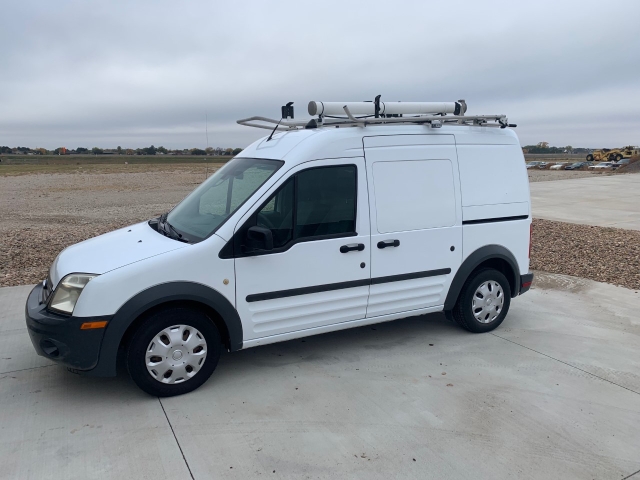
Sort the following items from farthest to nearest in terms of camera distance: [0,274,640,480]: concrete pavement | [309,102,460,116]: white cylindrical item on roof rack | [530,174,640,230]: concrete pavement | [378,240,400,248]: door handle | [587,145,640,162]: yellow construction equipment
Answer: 1. [587,145,640,162]: yellow construction equipment
2. [530,174,640,230]: concrete pavement
3. [309,102,460,116]: white cylindrical item on roof rack
4. [378,240,400,248]: door handle
5. [0,274,640,480]: concrete pavement

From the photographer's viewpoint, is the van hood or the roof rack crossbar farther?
the roof rack crossbar

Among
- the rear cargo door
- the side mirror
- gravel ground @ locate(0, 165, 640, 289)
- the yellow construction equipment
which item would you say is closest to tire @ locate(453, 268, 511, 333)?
the rear cargo door

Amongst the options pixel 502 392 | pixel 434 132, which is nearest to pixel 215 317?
pixel 502 392

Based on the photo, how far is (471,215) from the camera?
17.0 feet

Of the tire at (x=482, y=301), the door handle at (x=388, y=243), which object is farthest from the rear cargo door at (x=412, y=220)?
the tire at (x=482, y=301)

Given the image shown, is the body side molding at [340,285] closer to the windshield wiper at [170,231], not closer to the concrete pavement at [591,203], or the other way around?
the windshield wiper at [170,231]

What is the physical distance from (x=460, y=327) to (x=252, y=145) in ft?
9.52

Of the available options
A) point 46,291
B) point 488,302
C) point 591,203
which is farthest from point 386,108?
point 591,203

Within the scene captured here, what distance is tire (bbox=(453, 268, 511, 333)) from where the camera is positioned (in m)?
5.32

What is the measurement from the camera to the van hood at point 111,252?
387 cm

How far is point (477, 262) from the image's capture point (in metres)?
5.22

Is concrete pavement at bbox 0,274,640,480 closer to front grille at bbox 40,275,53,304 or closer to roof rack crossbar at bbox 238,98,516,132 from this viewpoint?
front grille at bbox 40,275,53,304

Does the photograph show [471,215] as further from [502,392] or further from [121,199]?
[121,199]

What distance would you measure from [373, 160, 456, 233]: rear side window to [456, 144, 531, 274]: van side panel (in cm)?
22
